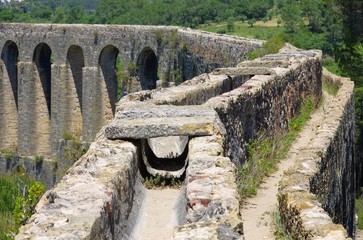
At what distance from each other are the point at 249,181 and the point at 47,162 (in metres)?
24.9

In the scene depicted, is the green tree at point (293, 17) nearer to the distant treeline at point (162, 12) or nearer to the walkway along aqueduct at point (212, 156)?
the distant treeline at point (162, 12)

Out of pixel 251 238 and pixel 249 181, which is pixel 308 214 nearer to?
pixel 251 238

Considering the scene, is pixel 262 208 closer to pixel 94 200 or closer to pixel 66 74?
pixel 94 200

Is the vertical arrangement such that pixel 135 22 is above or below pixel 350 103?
below

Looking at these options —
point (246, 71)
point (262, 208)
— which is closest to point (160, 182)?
point (262, 208)

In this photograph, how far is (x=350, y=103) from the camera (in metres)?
12.9

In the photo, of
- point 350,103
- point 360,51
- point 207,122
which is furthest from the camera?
point 360,51

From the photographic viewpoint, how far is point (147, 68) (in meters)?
31.6

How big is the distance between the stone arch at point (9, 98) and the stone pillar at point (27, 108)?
1042 millimetres

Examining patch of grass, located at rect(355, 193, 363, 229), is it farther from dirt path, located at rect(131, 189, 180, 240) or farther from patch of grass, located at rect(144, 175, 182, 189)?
dirt path, located at rect(131, 189, 180, 240)

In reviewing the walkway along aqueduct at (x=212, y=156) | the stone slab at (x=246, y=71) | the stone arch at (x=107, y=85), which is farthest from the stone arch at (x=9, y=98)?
the stone slab at (x=246, y=71)

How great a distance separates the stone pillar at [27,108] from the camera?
33281mm

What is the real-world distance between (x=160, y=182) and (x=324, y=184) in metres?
1.96

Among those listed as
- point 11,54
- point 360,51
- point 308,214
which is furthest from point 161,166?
point 11,54
